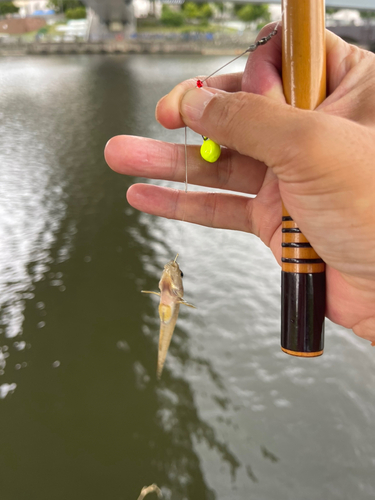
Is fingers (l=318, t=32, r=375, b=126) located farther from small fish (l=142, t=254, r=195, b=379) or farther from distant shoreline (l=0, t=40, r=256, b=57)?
distant shoreline (l=0, t=40, r=256, b=57)

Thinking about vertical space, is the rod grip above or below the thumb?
below

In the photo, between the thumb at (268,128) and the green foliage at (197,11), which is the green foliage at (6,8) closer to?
the green foliage at (197,11)

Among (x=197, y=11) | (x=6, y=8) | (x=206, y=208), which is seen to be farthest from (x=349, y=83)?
(x=6, y=8)

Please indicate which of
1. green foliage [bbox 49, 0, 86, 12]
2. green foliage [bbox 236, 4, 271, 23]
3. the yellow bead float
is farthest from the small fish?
green foliage [bbox 49, 0, 86, 12]

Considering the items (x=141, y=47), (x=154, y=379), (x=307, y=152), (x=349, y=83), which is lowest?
(x=154, y=379)

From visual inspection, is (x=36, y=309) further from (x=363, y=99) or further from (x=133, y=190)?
(x=363, y=99)

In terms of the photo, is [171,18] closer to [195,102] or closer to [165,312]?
[195,102]
